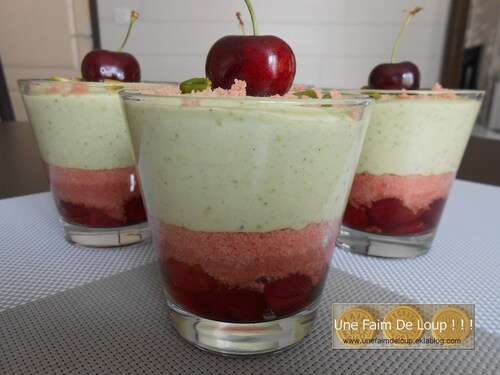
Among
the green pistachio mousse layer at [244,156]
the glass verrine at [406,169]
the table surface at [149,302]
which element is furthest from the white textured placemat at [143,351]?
the glass verrine at [406,169]

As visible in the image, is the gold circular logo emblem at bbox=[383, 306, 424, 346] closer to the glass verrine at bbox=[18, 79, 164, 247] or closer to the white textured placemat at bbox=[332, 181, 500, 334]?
the white textured placemat at bbox=[332, 181, 500, 334]

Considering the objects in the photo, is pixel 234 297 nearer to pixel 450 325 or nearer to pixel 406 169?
pixel 450 325

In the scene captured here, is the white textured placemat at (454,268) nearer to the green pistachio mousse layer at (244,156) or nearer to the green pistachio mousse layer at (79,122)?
the green pistachio mousse layer at (244,156)

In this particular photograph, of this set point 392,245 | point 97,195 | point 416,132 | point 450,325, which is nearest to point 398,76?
point 416,132

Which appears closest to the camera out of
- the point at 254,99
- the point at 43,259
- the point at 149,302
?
the point at 254,99

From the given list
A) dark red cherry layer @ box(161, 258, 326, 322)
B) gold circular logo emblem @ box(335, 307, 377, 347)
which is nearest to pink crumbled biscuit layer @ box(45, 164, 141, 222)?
dark red cherry layer @ box(161, 258, 326, 322)

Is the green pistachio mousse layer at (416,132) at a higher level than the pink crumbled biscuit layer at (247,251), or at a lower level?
higher

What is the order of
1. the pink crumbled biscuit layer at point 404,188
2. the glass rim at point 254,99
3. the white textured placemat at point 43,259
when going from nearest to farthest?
the glass rim at point 254,99
the white textured placemat at point 43,259
the pink crumbled biscuit layer at point 404,188
